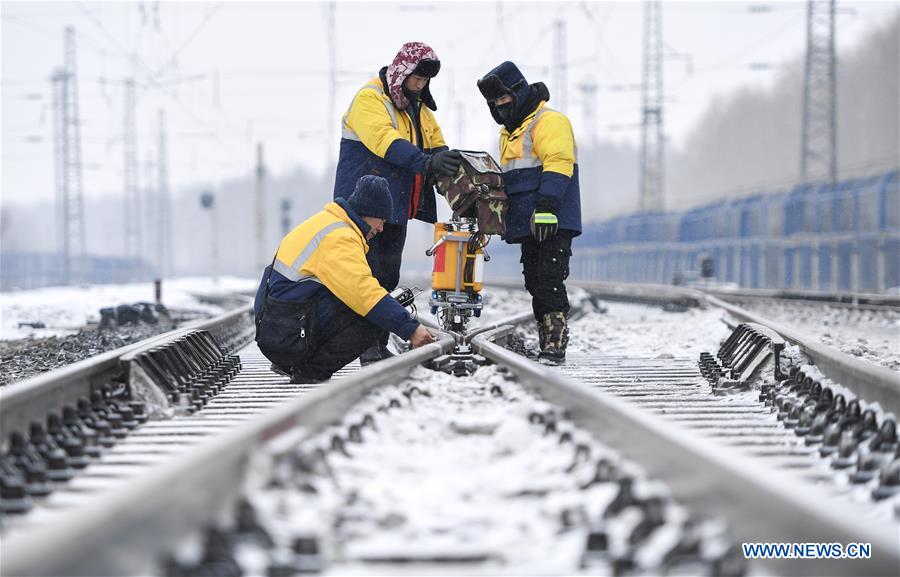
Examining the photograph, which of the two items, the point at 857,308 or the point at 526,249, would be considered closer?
the point at 526,249

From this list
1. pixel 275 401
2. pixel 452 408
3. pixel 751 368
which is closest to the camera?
pixel 452 408

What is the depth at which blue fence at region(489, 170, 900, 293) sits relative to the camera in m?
25.5

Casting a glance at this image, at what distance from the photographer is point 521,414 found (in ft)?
13.1

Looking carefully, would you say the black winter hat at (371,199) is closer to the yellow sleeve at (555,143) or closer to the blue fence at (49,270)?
the yellow sleeve at (555,143)

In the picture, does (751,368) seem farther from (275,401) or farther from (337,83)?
(337,83)

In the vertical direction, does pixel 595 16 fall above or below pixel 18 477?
above

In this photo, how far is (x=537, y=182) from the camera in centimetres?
761

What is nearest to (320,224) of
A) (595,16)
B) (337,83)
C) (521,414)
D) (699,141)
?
(521,414)

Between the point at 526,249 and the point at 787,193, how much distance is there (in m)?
23.6

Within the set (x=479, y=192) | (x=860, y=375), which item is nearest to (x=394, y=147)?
(x=479, y=192)

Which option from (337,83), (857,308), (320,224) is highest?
(337,83)

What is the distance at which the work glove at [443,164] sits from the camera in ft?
22.9

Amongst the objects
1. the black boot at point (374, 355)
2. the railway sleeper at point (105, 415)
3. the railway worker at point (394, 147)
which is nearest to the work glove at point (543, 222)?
the railway worker at point (394, 147)

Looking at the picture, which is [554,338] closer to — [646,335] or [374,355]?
[374,355]
